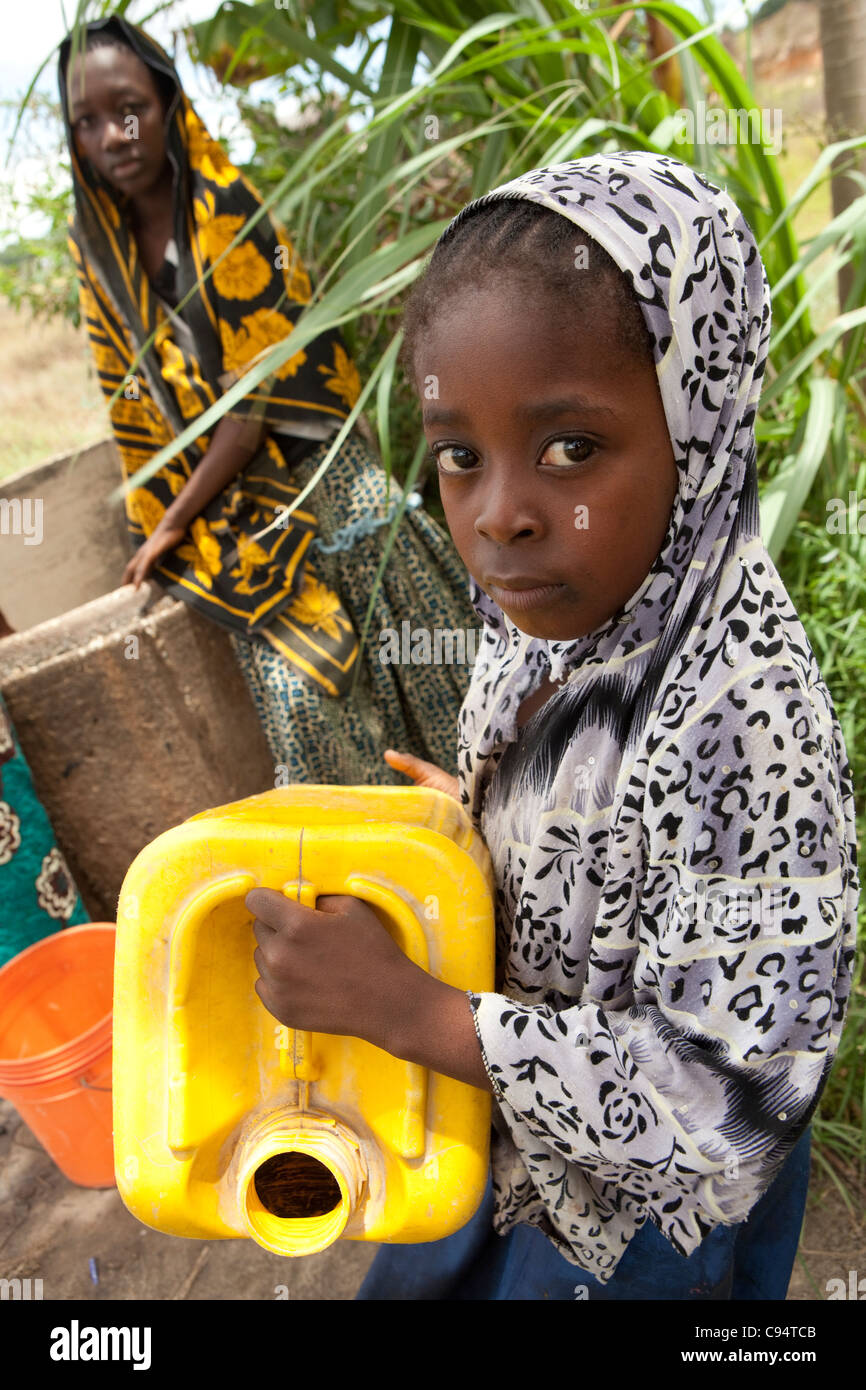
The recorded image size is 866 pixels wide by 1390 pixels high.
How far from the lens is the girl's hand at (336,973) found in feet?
2.80

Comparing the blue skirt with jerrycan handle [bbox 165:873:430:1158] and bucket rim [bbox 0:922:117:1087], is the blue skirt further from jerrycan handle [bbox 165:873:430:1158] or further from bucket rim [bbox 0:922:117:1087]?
bucket rim [bbox 0:922:117:1087]

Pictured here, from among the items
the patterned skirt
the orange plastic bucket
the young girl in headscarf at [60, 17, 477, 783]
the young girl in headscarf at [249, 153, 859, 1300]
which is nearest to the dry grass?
the young girl in headscarf at [60, 17, 477, 783]

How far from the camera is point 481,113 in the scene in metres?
2.08

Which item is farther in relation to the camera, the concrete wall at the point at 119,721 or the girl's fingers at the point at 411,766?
the concrete wall at the point at 119,721

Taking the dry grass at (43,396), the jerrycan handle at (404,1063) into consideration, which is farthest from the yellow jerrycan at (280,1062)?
the dry grass at (43,396)

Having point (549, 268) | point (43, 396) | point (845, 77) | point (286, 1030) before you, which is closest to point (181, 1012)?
point (286, 1030)

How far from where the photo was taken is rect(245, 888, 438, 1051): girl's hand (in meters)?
0.85

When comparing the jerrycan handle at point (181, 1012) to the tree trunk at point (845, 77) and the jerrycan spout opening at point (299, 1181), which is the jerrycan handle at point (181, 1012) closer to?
the jerrycan spout opening at point (299, 1181)

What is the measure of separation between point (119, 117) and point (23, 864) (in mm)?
1631

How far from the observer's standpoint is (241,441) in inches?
91.3

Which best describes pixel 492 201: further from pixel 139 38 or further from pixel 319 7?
pixel 319 7
